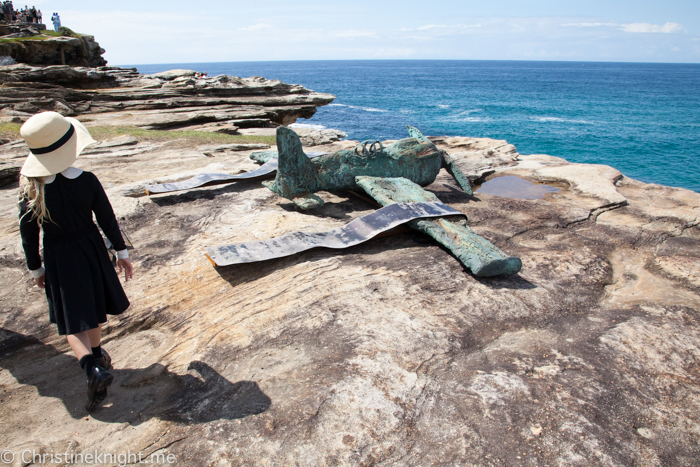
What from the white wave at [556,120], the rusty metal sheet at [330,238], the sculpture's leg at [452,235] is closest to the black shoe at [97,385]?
the rusty metal sheet at [330,238]

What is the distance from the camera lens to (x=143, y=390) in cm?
354

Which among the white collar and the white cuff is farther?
the white cuff

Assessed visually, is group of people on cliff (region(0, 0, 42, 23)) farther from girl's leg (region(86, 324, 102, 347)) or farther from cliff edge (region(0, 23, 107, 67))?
girl's leg (region(86, 324, 102, 347))

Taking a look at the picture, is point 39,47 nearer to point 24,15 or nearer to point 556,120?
point 24,15

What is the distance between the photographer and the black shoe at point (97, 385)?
314 cm

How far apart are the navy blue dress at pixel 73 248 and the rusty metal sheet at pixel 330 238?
6.01 feet

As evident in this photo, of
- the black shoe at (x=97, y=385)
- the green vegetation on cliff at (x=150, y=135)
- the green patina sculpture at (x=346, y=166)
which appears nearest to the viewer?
Result: the black shoe at (x=97, y=385)

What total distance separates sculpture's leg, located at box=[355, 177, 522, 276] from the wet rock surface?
193 mm

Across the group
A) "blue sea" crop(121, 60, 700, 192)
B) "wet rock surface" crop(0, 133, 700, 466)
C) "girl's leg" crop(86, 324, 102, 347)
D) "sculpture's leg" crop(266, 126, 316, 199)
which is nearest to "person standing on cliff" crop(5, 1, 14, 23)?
"blue sea" crop(121, 60, 700, 192)

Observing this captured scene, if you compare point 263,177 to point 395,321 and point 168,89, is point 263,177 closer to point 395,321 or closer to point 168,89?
point 395,321

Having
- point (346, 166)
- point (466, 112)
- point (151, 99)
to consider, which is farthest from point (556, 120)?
point (346, 166)

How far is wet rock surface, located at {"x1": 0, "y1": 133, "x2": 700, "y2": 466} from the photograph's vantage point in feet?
9.75

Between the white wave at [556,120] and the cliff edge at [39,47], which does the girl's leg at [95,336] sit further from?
the white wave at [556,120]

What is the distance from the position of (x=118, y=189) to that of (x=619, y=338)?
28.2ft
